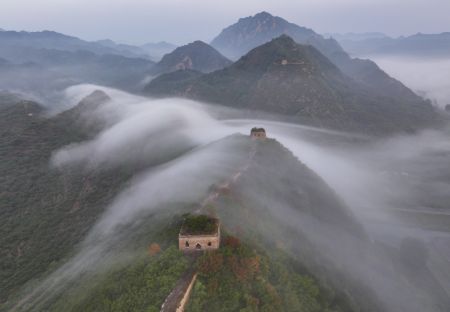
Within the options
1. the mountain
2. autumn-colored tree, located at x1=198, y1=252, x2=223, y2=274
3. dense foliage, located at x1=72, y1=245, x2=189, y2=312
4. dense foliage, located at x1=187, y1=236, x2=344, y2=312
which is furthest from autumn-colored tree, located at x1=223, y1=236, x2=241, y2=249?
dense foliage, located at x1=72, y1=245, x2=189, y2=312

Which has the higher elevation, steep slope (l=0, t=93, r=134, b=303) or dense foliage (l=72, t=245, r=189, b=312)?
dense foliage (l=72, t=245, r=189, b=312)

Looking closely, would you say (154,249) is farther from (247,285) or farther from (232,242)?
(247,285)

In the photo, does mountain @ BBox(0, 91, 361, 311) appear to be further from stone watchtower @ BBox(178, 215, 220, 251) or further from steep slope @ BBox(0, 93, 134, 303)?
stone watchtower @ BBox(178, 215, 220, 251)

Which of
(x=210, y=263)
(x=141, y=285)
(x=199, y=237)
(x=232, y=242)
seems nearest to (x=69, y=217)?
(x=199, y=237)

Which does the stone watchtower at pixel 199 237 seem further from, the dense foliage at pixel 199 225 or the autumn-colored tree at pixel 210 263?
the autumn-colored tree at pixel 210 263

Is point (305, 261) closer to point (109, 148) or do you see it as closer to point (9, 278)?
point (9, 278)

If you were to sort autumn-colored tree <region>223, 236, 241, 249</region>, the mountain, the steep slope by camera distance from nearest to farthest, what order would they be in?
autumn-colored tree <region>223, 236, 241, 249</region> → the mountain → the steep slope

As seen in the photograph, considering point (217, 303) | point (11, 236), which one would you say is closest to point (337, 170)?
point (11, 236)

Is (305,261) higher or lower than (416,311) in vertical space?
higher
